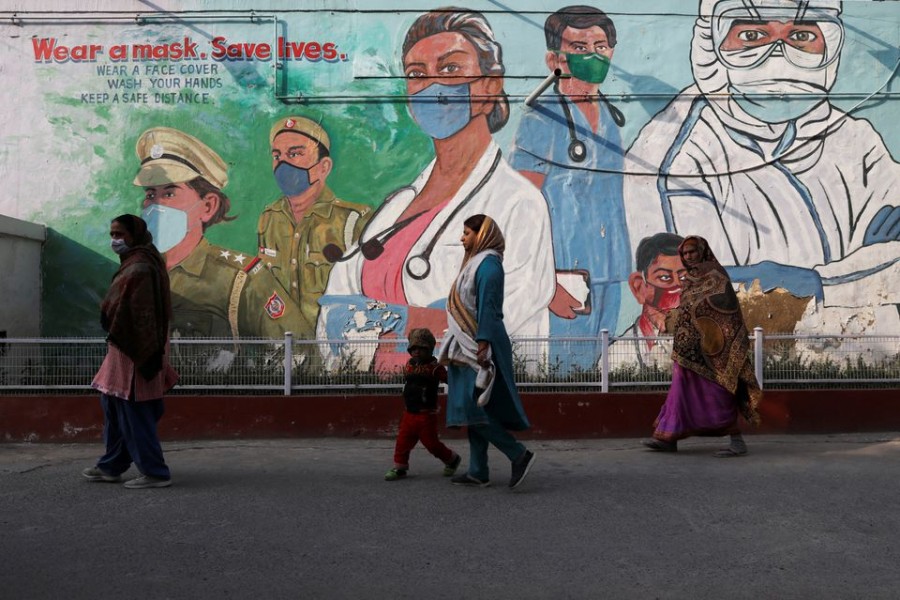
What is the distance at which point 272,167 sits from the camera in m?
11.1

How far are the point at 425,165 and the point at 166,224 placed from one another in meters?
3.23

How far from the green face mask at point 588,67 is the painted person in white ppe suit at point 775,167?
88 cm

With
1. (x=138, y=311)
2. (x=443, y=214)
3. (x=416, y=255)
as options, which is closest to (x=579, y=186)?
(x=443, y=214)

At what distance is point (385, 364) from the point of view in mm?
8695

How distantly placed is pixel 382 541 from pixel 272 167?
24.1ft

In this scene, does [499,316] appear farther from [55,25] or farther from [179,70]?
[55,25]

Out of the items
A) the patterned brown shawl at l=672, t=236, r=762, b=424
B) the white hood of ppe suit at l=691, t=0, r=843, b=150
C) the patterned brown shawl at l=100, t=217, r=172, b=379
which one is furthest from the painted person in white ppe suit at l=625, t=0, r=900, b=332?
the patterned brown shawl at l=100, t=217, r=172, b=379

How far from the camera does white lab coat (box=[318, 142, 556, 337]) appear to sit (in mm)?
11109

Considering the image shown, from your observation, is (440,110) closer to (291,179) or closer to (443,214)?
(443,214)

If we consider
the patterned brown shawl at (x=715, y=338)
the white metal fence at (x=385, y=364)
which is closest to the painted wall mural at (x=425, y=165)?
the white metal fence at (x=385, y=364)

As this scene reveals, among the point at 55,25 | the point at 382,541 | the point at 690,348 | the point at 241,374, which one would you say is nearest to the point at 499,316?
the point at 382,541

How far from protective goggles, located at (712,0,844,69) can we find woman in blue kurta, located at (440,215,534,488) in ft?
22.7

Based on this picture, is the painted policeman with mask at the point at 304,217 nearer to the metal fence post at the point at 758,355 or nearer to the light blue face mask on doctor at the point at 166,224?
the light blue face mask on doctor at the point at 166,224

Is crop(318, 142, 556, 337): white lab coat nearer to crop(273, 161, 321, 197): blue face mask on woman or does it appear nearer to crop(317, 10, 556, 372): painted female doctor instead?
crop(317, 10, 556, 372): painted female doctor
